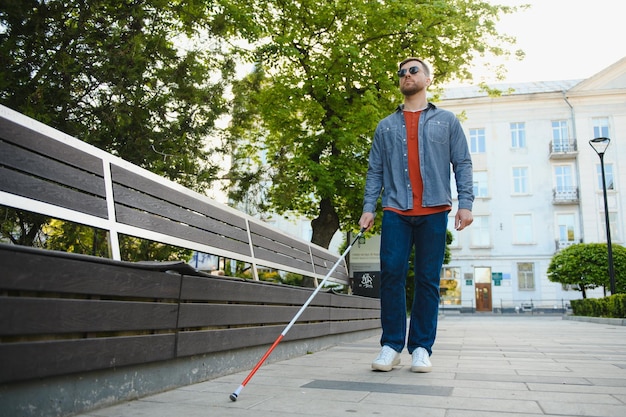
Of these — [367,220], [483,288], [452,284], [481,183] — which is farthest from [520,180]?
[367,220]

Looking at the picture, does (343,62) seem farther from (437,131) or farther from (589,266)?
(589,266)

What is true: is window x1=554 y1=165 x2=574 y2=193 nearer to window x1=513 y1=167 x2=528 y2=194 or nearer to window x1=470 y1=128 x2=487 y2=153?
window x1=513 y1=167 x2=528 y2=194

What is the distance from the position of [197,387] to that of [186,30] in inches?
208

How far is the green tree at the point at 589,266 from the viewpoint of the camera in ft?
79.6

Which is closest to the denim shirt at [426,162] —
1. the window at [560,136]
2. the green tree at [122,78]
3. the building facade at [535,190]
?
the green tree at [122,78]

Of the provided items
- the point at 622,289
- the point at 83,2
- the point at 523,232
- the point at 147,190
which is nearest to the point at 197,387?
the point at 147,190

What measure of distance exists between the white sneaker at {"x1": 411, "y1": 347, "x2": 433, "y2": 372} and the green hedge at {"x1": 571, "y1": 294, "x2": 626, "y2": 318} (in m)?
13.8

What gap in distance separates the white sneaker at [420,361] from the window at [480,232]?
32.7 metres

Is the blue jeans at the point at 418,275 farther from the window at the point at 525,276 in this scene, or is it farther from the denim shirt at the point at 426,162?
the window at the point at 525,276

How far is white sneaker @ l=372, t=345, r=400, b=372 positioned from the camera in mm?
3664

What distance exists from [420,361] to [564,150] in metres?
34.7

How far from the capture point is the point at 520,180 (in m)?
35.1

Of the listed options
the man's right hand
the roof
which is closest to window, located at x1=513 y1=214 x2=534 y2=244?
the roof

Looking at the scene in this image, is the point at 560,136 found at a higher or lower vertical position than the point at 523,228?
higher
